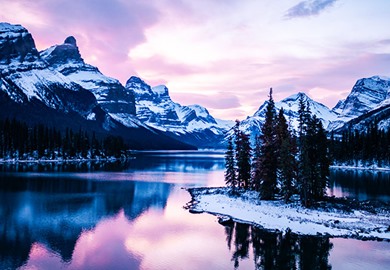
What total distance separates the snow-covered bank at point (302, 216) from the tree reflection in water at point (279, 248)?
2.01 metres

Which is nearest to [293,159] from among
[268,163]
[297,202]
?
[268,163]

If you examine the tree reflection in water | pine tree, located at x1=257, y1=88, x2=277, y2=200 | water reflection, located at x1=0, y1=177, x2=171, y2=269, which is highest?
pine tree, located at x1=257, y1=88, x2=277, y2=200

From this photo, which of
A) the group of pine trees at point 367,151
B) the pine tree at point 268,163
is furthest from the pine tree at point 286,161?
the group of pine trees at point 367,151

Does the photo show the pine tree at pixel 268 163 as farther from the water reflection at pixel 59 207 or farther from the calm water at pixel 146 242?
the water reflection at pixel 59 207

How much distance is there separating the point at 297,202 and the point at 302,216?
32.6ft

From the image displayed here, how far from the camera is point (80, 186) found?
295 ft

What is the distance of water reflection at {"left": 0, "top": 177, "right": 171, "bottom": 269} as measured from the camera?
4062 cm

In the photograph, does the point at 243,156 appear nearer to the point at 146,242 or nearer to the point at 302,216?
the point at 302,216

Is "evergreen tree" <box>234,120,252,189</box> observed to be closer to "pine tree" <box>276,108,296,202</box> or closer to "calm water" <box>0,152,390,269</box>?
"pine tree" <box>276,108,296,202</box>

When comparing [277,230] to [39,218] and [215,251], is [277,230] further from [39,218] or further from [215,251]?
[39,218]

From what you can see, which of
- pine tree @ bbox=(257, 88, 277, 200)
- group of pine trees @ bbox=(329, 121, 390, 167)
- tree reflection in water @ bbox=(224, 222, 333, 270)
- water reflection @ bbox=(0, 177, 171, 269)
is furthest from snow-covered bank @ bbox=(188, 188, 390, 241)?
group of pine trees @ bbox=(329, 121, 390, 167)

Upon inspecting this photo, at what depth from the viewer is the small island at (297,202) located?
47906mm

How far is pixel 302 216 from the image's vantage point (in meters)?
52.7

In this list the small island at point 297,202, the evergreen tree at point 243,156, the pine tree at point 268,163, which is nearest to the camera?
the small island at point 297,202
